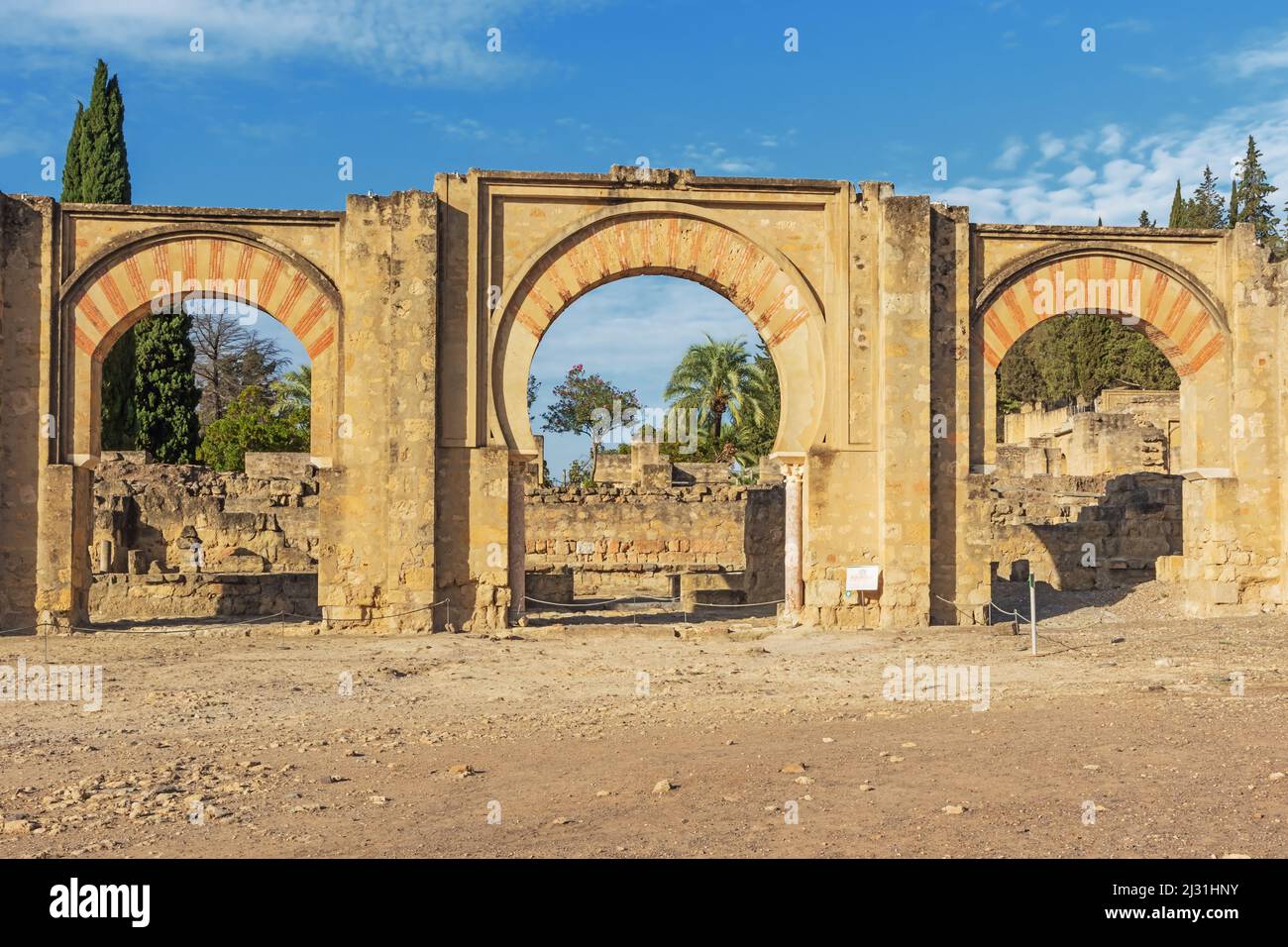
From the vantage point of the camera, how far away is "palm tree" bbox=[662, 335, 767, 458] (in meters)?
32.6

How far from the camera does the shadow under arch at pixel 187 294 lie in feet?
35.7

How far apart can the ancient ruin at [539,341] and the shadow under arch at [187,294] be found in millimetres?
21

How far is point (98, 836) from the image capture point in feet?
13.2

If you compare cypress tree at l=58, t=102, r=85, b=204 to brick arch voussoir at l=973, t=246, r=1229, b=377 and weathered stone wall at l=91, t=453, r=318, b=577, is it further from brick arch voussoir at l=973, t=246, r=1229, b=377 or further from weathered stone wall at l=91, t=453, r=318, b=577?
brick arch voussoir at l=973, t=246, r=1229, b=377

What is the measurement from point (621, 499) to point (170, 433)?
38.0 feet

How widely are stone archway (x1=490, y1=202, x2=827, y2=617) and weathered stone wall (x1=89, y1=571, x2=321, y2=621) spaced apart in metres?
3.85

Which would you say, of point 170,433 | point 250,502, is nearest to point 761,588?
point 250,502

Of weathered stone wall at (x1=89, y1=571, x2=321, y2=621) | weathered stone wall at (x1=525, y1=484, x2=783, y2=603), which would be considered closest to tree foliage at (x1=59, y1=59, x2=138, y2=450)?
weathered stone wall at (x1=525, y1=484, x2=783, y2=603)

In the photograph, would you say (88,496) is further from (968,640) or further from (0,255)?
(968,640)

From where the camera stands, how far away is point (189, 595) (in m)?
13.3

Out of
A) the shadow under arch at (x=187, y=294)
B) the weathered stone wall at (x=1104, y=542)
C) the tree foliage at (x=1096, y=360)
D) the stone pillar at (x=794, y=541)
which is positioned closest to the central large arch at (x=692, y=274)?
the stone pillar at (x=794, y=541)

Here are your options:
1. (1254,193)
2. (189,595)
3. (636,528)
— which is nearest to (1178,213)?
(1254,193)

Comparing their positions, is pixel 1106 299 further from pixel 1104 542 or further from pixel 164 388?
pixel 164 388

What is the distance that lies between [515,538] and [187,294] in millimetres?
3927
